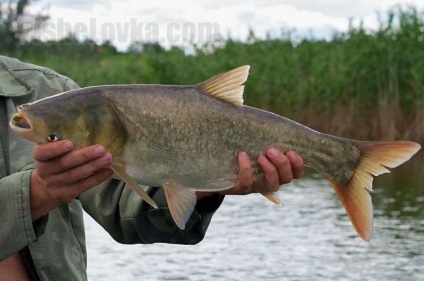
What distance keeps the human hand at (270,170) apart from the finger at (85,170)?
0.46 metres

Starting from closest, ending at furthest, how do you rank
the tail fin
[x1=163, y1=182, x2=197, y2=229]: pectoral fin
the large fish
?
the large fish, [x1=163, y1=182, x2=197, y2=229]: pectoral fin, the tail fin

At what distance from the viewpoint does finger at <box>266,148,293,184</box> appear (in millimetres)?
3023

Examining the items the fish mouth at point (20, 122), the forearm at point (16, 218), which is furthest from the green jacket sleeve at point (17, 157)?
the fish mouth at point (20, 122)

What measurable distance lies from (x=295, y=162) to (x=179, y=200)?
0.36 meters

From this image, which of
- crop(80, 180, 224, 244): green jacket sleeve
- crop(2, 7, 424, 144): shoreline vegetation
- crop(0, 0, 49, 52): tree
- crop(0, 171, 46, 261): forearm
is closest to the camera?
crop(0, 171, 46, 261): forearm

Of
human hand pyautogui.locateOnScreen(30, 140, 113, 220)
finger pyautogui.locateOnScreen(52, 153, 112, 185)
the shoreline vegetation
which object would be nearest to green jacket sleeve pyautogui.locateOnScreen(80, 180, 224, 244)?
human hand pyautogui.locateOnScreen(30, 140, 113, 220)

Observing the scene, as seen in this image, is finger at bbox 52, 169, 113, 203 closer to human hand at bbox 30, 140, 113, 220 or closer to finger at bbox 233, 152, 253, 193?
human hand at bbox 30, 140, 113, 220

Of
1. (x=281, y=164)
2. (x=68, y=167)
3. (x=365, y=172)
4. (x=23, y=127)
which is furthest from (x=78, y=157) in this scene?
(x=365, y=172)

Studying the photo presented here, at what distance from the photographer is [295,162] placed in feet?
10.1

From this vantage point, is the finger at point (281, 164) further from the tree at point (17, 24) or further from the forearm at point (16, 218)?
the tree at point (17, 24)

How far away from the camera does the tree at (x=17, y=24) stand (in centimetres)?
4266

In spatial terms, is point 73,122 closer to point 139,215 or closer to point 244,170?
point 244,170

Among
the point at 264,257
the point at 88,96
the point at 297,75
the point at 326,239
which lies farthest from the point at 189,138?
the point at 297,75

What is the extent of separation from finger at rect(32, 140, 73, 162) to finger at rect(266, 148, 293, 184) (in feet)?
2.09
